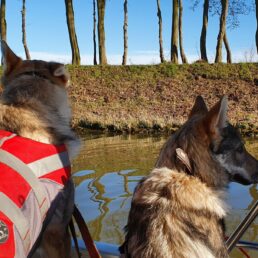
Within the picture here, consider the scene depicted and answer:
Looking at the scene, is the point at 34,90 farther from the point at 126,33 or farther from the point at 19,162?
the point at 126,33

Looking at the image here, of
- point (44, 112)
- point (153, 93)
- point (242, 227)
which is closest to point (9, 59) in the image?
point (44, 112)

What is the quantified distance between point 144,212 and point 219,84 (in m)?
20.3

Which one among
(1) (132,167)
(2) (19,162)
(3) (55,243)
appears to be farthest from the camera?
(1) (132,167)

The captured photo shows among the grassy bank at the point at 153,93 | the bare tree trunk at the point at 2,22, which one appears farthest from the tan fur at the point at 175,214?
the bare tree trunk at the point at 2,22

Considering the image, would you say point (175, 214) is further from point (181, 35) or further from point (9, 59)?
point (181, 35)

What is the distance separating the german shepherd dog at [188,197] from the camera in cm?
294

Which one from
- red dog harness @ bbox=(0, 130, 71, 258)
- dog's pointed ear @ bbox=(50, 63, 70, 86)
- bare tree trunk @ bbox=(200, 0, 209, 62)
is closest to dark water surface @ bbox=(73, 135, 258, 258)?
dog's pointed ear @ bbox=(50, 63, 70, 86)

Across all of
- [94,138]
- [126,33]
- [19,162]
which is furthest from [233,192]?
[126,33]

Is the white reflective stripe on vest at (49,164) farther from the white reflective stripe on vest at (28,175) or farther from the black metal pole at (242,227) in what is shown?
the black metal pole at (242,227)

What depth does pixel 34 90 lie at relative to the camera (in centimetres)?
353

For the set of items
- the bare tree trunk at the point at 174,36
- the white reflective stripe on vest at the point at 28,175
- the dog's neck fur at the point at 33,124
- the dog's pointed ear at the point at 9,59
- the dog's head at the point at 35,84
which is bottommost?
the white reflective stripe on vest at the point at 28,175

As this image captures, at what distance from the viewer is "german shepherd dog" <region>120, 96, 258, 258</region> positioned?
2943mm

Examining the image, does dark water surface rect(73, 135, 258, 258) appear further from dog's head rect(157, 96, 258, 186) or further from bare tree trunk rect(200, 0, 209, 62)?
bare tree trunk rect(200, 0, 209, 62)

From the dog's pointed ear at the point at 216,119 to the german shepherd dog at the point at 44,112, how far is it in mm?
1197
